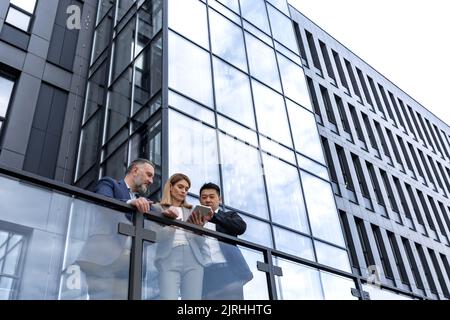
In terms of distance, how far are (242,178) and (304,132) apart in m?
4.45

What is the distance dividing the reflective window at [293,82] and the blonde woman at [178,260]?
11.6 meters

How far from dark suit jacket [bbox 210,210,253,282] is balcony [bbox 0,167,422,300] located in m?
0.01

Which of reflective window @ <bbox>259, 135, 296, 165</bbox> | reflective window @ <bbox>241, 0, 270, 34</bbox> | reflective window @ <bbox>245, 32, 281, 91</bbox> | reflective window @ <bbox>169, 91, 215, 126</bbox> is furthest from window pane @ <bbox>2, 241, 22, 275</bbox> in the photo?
reflective window @ <bbox>241, 0, 270, 34</bbox>

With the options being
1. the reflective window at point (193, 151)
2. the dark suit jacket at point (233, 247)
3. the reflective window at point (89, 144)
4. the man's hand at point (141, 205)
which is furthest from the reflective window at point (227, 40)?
the man's hand at point (141, 205)

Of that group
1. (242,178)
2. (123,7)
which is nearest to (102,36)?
(123,7)

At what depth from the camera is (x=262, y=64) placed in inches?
594

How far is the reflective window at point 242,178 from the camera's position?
10852 millimetres

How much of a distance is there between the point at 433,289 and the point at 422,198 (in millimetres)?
6673

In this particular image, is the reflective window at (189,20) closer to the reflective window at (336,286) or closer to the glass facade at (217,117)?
the glass facade at (217,117)

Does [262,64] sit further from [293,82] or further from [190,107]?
[190,107]

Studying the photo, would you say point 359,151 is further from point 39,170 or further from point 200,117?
point 39,170

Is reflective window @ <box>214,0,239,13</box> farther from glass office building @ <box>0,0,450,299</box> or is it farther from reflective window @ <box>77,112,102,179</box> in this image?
reflective window @ <box>77,112,102,179</box>

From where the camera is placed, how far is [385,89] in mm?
32000

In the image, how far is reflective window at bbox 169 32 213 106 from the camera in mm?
11398
